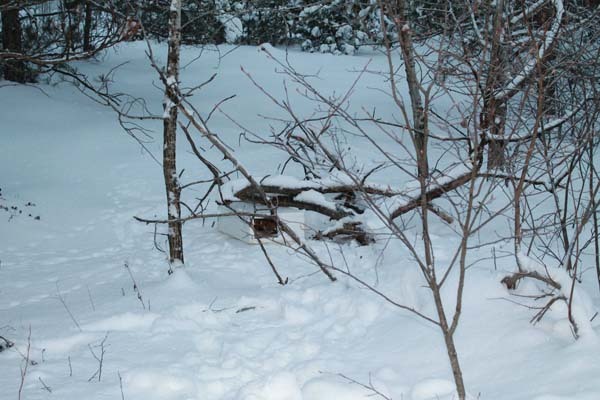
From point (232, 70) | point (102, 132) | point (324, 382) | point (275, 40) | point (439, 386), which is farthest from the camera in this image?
point (275, 40)

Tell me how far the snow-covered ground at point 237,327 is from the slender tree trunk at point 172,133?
0.35 metres

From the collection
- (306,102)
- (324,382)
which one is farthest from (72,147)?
(324,382)

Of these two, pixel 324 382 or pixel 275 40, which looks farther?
pixel 275 40

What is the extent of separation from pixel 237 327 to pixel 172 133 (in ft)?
6.53

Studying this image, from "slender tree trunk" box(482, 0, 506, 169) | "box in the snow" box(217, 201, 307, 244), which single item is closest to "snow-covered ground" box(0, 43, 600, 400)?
"box in the snow" box(217, 201, 307, 244)

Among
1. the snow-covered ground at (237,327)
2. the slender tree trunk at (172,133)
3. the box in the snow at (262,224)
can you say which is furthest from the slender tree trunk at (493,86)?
the slender tree trunk at (172,133)

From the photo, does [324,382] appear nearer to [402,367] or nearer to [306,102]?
[402,367]

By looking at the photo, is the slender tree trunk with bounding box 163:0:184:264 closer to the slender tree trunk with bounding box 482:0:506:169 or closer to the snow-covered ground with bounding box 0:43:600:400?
the snow-covered ground with bounding box 0:43:600:400

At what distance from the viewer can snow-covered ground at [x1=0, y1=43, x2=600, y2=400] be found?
327cm

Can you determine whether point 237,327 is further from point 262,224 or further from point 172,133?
point 262,224

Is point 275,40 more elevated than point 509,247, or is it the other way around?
point 275,40

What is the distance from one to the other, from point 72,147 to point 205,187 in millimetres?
3183

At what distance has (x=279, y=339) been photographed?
161 inches

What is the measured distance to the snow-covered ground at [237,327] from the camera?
3270mm
